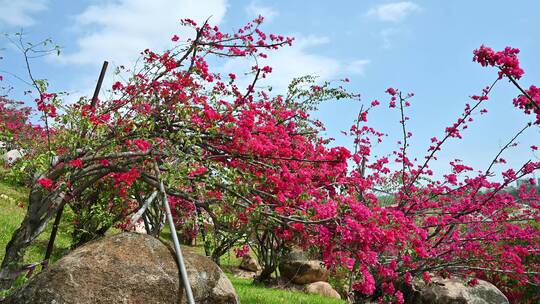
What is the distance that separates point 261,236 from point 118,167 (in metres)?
10.6

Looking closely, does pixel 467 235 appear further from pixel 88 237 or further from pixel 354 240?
pixel 88 237

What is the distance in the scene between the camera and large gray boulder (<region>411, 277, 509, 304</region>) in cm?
1370

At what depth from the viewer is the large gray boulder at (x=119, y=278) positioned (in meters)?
4.78

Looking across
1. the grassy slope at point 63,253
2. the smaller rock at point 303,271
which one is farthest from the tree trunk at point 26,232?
the smaller rock at point 303,271

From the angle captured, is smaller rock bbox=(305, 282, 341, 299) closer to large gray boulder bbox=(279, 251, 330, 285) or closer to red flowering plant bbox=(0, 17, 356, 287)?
large gray boulder bbox=(279, 251, 330, 285)

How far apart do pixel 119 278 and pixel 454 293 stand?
1184cm

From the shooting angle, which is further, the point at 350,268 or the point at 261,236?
the point at 261,236

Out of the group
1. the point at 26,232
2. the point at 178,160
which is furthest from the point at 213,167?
the point at 26,232

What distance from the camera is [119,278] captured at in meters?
4.94

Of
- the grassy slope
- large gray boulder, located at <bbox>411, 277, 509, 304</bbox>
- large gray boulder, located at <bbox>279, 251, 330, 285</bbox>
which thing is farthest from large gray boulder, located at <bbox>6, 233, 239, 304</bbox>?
large gray boulder, located at <bbox>279, 251, 330, 285</bbox>

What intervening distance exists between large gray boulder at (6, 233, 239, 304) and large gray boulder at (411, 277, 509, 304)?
10.4m

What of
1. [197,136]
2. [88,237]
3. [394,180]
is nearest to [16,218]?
[88,237]

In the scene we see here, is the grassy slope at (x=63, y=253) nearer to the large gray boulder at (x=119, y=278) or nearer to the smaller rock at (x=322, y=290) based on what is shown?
the smaller rock at (x=322, y=290)

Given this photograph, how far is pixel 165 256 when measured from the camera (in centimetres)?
537
